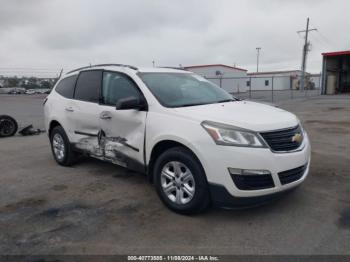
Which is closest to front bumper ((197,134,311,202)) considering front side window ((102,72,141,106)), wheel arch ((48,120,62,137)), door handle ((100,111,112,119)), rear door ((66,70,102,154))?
front side window ((102,72,141,106))

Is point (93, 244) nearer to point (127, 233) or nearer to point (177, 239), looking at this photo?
point (127, 233)

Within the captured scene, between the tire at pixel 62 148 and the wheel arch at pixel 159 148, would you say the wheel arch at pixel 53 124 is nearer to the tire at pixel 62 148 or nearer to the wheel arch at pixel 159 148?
Answer: the tire at pixel 62 148

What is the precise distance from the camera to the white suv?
3.29 m

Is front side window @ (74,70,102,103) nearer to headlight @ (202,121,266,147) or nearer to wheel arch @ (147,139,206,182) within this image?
wheel arch @ (147,139,206,182)

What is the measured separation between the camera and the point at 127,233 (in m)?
3.32

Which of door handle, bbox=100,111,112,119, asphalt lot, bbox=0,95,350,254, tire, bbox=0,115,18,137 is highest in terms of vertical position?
door handle, bbox=100,111,112,119

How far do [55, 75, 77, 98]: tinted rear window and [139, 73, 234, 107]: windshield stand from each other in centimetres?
176

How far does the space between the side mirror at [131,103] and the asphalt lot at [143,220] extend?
1.22 meters

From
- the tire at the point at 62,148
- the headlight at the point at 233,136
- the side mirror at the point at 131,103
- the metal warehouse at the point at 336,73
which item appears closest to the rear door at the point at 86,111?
the tire at the point at 62,148

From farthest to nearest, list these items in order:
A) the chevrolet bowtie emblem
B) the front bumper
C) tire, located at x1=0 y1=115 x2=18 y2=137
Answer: tire, located at x1=0 y1=115 x2=18 y2=137 → the chevrolet bowtie emblem → the front bumper

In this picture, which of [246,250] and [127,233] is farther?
[127,233]

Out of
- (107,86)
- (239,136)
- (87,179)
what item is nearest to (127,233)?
(239,136)

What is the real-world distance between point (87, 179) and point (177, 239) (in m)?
2.40

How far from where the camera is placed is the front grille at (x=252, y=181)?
3258 mm
